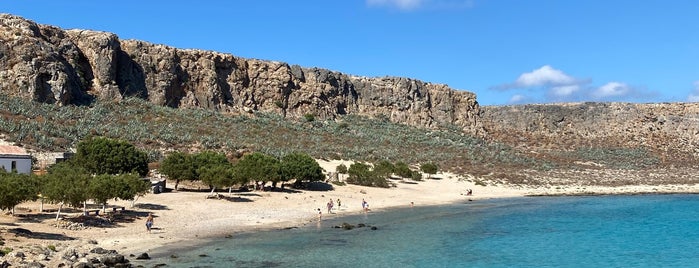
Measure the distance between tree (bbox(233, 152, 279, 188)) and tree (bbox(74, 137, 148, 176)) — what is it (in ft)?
29.3

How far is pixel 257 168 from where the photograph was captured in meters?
54.5

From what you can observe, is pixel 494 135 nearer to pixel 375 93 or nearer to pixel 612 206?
pixel 375 93

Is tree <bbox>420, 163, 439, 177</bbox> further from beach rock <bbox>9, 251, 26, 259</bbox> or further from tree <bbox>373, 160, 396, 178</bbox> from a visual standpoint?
beach rock <bbox>9, 251, 26, 259</bbox>

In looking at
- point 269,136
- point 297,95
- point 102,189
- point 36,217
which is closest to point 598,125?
point 297,95

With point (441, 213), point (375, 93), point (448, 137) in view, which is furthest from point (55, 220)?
point (375, 93)

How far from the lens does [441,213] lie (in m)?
49.5

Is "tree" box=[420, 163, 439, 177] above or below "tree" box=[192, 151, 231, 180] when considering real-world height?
below

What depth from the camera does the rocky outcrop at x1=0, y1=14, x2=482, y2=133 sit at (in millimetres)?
79538

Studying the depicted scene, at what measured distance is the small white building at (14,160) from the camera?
44594 millimetres

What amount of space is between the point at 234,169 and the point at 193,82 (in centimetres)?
5364

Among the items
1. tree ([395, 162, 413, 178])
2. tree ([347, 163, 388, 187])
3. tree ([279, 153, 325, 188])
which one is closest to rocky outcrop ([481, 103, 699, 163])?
tree ([395, 162, 413, 178])

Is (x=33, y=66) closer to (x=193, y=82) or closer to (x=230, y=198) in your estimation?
(x=193, y=82)

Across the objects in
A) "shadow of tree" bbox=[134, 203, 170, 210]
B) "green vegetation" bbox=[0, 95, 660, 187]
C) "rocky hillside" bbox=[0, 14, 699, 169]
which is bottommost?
"shadow of tree" bbox=[134, 203, 170, 210]

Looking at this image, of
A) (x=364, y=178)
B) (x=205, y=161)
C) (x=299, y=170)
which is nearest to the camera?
(x=205, y=161)
